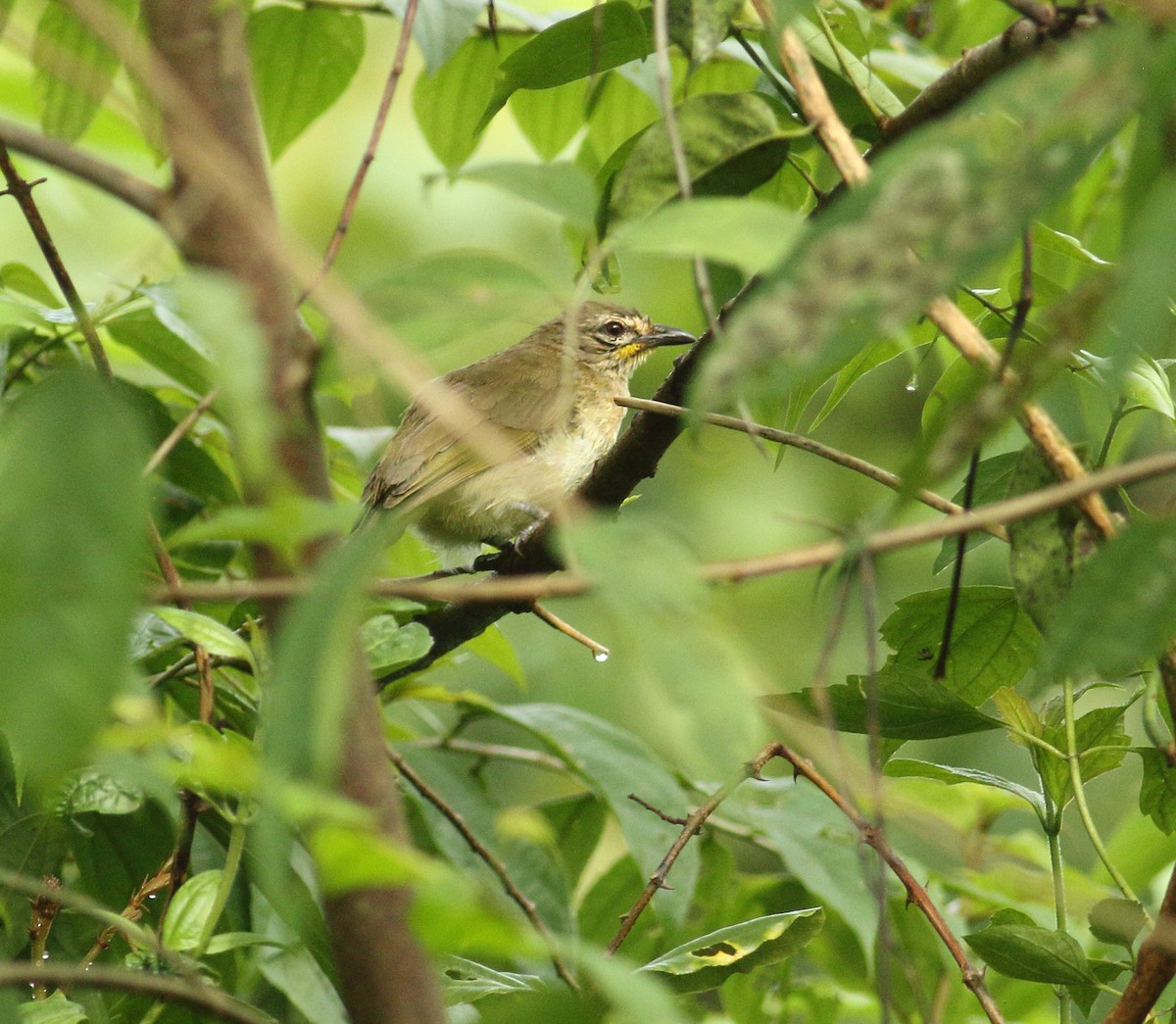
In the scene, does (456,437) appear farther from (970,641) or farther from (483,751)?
(970,641)

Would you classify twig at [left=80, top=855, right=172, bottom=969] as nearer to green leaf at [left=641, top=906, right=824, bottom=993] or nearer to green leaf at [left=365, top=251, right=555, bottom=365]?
green leaf at [left=641, top=906, right=824, bottom=993]

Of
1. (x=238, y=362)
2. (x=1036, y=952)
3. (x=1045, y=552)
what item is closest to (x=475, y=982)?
(x=1036, y=952)

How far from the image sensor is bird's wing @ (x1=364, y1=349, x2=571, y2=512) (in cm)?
369

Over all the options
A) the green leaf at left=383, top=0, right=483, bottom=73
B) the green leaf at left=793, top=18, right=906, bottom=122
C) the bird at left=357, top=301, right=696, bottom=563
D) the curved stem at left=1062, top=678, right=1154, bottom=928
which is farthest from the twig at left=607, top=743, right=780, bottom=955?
the bird at left=357, top=301, right=696, bottom=563

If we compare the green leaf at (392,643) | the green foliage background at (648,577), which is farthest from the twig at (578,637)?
the green leaf at (392,643)

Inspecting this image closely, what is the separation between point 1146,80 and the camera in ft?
2.76

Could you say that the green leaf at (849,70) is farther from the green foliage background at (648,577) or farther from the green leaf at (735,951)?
the green leaf at (735,951)

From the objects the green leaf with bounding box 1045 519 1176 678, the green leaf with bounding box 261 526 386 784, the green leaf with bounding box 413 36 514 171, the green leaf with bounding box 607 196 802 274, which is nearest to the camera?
the green leaf with bounding box 261 526 386 784

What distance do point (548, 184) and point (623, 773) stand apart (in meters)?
1.40

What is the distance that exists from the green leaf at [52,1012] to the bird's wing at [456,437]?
1939 millimetres

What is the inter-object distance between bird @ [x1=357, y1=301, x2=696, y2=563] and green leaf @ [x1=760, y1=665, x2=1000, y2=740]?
176 cm

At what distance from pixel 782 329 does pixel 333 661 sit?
1.13 feet

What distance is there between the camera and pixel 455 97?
2504 mm

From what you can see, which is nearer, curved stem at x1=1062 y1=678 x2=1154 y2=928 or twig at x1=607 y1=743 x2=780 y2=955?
curved stem at x1=1062 y1=678 x2=1154 y2=928
